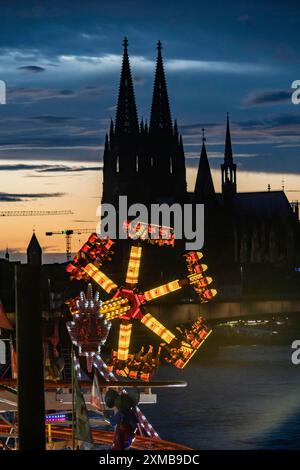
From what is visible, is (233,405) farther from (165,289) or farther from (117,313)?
(165,289)

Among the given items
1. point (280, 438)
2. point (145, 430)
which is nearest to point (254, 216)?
point (280, 438)

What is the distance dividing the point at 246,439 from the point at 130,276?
13.4 meters

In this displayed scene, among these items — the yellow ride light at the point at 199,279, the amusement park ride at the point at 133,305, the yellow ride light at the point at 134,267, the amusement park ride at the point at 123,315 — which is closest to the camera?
the amusement park ride at the point at 123,315

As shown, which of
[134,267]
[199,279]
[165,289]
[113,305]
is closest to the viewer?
[165,289]

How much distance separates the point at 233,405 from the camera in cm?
8531

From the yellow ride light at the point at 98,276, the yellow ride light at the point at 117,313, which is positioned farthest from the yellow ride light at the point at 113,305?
the yellow ride light at the point at 98,276

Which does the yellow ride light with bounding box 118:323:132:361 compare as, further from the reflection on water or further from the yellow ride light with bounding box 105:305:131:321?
the reflection on water

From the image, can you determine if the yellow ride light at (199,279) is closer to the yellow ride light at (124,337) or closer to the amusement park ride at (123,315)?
the amusement park ride at (123,315)

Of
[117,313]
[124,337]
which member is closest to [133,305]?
[117,313]

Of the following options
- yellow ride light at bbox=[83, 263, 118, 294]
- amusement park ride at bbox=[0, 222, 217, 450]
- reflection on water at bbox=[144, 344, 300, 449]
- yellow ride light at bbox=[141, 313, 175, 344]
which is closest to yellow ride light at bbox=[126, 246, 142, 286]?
amusement park ride at bbox=[0, 222, 217, 450]

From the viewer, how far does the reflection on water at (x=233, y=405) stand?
224 ft

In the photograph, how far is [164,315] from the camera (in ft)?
383
